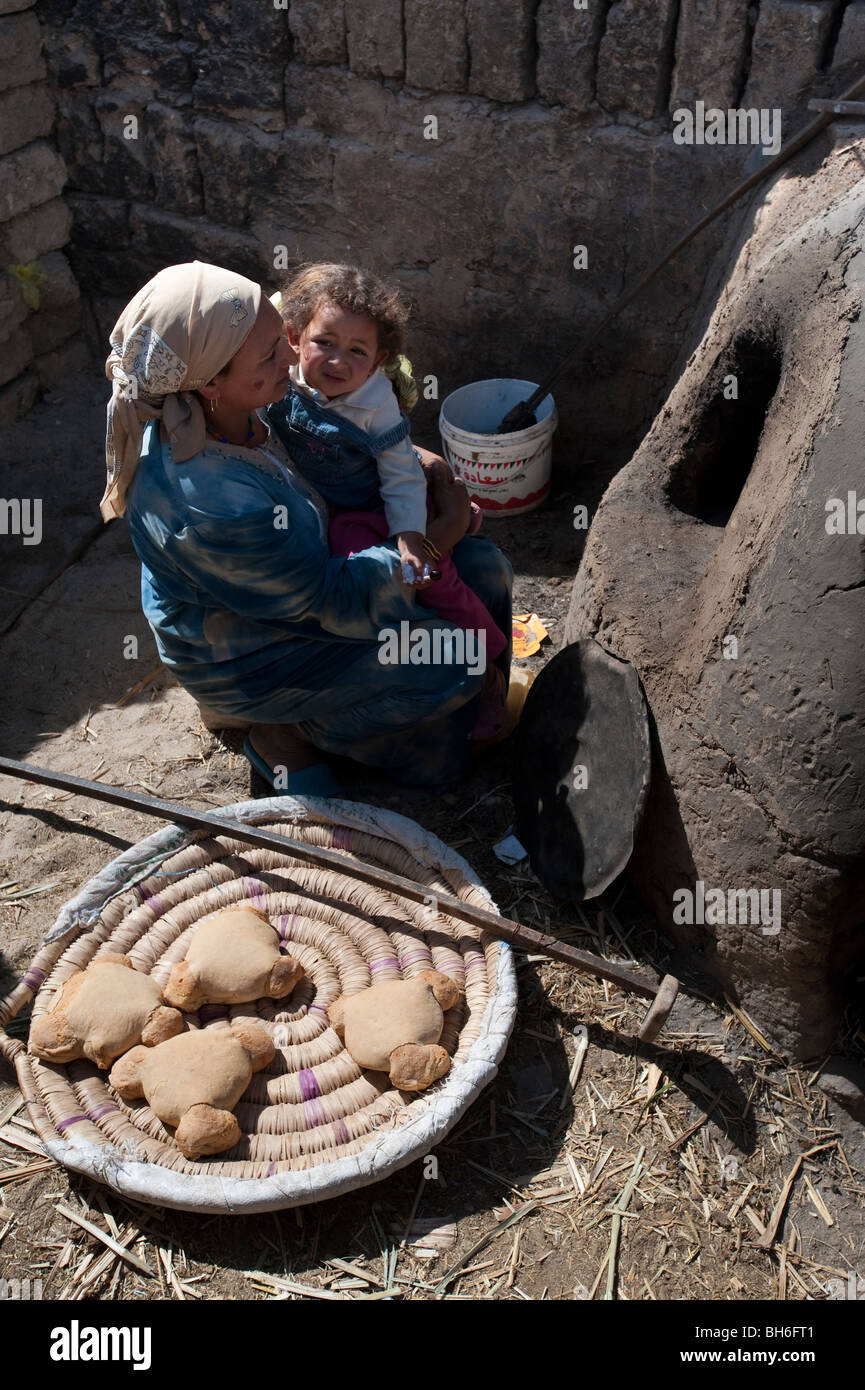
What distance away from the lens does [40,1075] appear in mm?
2641

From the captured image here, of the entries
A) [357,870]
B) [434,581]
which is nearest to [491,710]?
[434,581]

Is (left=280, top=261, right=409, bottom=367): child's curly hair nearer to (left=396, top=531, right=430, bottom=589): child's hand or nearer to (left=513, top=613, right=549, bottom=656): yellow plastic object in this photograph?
(left=396, top=531, right=430, bottom=589): child's hand

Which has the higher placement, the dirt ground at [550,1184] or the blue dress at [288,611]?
the blue dress at [288,611]

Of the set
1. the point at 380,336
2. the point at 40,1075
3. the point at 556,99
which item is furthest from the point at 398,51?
the point at 40,1075

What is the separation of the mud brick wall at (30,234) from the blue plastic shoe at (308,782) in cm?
277

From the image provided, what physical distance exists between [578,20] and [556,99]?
0.89 feet

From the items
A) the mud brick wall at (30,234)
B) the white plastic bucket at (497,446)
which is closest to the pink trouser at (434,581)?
the white plastic bucket at (497,446)

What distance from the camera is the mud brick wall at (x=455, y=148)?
13.1 ft

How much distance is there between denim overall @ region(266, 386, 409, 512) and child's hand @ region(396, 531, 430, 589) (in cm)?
21

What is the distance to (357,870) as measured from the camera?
9.59ft

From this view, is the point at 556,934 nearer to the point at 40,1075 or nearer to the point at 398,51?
the point at 40,1075

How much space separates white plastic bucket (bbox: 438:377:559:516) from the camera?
14.8 ft

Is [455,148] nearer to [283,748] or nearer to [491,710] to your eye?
[491,710]

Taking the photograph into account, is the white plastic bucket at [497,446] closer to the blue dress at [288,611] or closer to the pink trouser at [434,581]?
the blue dress at [288,611]
